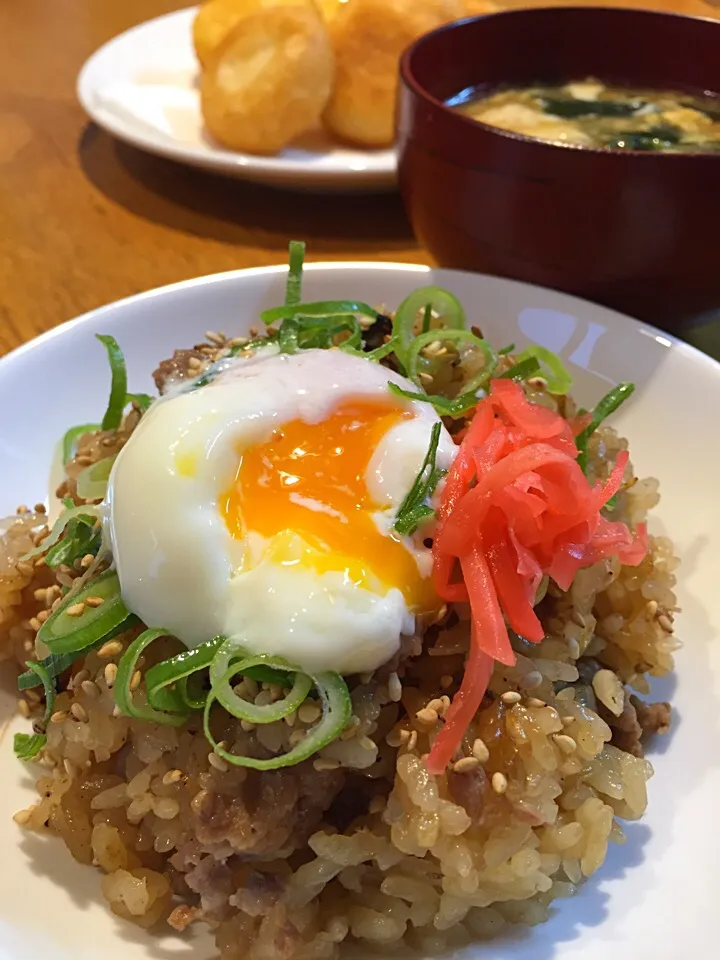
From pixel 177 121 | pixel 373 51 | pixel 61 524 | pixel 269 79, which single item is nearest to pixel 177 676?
pixel 61 524

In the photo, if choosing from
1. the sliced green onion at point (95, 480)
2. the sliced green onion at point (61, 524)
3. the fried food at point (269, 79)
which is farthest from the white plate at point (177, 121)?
the sliced green onion at point (61, 524)

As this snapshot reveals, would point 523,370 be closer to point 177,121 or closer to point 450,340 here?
point 450,340

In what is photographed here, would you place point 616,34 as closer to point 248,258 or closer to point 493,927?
point 248,258

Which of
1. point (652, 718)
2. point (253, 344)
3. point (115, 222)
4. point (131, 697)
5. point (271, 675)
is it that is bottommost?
point (115, 222)

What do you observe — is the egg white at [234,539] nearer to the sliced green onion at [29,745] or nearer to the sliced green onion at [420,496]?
the sliced green onion at [420,496]

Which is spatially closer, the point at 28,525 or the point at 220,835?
the point at 220,835

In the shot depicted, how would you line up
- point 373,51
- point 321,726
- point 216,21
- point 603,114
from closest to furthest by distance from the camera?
1. point 321,726
2. point 603,114
3. point 373,51
4. point 216,21

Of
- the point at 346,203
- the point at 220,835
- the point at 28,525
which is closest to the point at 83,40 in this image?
the point at 346,203
